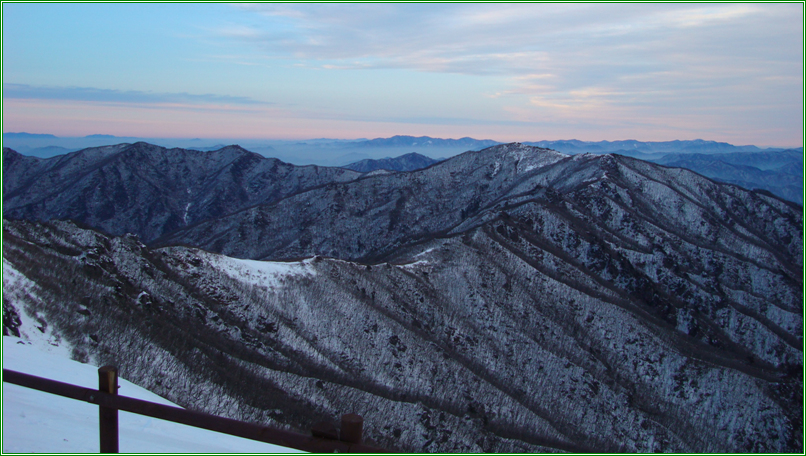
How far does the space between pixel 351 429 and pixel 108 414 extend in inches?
140

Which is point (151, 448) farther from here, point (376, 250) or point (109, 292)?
point (376, 250)

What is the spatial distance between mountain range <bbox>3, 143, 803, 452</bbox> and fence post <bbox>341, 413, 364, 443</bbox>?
26430 mm

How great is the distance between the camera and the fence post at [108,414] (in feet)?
21.0

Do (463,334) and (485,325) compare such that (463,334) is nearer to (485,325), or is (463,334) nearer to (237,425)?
(485,325)

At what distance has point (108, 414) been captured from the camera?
21.4 feet

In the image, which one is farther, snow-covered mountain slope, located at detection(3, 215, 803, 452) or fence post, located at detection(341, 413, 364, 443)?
snow-covered mountain slope, located at detection(3, 215, 803, 452)

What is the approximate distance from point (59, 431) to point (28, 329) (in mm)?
23003

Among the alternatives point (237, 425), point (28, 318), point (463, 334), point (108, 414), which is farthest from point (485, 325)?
point (237, 425)

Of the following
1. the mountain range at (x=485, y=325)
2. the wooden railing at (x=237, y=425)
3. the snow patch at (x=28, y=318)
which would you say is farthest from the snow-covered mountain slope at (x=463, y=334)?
the wooden railing at (x=237, y=425)

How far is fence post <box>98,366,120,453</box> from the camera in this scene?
252 inches

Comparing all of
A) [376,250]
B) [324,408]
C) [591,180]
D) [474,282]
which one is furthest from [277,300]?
[591,180]

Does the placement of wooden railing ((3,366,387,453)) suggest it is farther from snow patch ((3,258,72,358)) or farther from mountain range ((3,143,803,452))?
mountain range ((3,143,803,452))

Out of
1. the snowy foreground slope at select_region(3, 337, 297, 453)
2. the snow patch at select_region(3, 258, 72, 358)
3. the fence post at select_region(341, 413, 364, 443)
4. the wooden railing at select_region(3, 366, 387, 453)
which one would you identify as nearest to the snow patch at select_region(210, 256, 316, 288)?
the snow patch at select_region(3, 258, 72, 358)

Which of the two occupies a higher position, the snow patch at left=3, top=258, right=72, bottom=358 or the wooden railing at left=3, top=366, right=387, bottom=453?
the wooden railing at left=3, top=366, right=387, bottom=453
